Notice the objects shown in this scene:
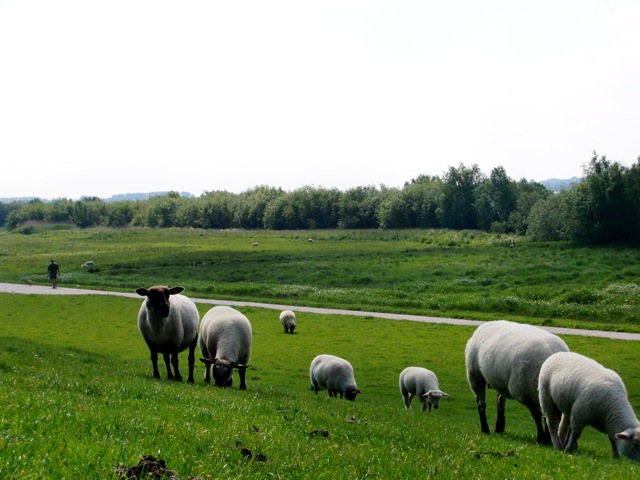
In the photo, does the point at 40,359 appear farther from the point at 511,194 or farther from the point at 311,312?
the point at 511,194

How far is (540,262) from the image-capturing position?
67125 millimetres

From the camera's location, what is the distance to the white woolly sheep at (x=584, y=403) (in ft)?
43.2

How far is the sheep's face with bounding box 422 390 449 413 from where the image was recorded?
→ 72.5 ft

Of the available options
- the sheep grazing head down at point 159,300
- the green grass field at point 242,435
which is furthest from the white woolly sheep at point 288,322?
the sheep grazing head down at point 159,300

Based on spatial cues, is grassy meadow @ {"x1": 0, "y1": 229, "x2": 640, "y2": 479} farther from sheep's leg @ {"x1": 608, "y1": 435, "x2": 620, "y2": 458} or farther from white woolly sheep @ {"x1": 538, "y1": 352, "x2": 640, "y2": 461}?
sheep's leg @ {"x1": 608, "y1": 435, "x2": 620, "y2": 458}

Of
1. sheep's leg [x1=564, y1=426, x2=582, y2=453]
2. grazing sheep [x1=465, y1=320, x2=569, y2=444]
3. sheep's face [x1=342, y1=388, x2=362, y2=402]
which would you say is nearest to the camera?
sheep's leg [x1=564, y1=426, x2=582, y2=453]

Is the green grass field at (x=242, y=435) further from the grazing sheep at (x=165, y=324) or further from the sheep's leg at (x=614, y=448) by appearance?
the grazing sheep at (x=165, y=324)

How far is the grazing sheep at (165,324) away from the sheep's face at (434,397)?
25.1 feet

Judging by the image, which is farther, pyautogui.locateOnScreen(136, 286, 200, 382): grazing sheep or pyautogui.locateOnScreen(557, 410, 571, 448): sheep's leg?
pyautogui.locateOnScreen(136, 286, 200, 382): grazing sheep

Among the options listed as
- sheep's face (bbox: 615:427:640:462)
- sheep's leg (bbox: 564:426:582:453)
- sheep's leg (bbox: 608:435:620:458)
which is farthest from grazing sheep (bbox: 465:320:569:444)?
sheep's face (bbox: 615:427:640:462)

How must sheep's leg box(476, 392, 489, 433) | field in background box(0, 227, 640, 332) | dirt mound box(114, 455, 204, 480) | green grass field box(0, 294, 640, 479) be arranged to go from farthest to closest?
field in background box(0, 227, 640, 332) < sheep's leg box(476, 392, 489, 433) < green grass field box(0, 294, 640, 479) < dirt mound box(114, 455, 204, 480)

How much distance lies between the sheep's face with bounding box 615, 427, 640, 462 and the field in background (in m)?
28.6

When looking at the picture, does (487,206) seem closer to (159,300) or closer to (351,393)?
(351,393)

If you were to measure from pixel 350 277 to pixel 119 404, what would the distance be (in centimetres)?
5328
